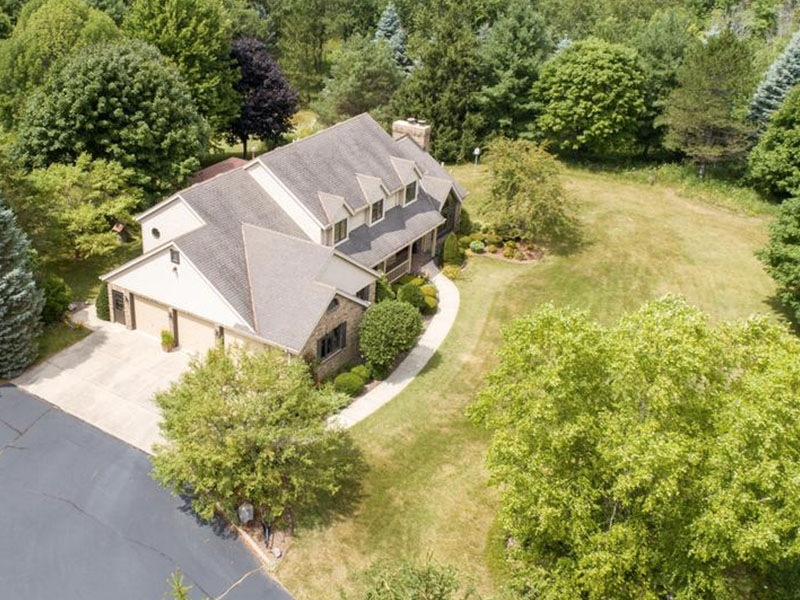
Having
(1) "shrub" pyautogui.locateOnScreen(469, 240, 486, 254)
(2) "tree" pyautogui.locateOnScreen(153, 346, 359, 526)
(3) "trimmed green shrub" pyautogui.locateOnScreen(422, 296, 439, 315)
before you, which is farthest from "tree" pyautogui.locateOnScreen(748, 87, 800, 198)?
(2) "tree" pyautogui.locateOnScreen(153, 346, 359, 526)

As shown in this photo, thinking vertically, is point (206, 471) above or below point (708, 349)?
below

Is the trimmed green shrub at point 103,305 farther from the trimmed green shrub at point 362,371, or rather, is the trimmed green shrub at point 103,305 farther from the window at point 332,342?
the trimmed green shrub at point 362,371

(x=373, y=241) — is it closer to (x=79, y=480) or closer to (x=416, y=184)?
(x=416, y=184)

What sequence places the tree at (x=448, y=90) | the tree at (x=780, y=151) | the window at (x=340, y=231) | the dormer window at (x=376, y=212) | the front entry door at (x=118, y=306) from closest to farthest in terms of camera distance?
the front entry door at (x=118, y=306) → the window at (x=340, y=231) → the dormer window at (x=376, y=212) → the tree at (x=780, y=151) → the tree at (x=448, y=90)

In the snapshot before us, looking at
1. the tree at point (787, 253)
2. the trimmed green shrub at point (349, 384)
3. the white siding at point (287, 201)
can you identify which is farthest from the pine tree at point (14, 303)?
the tree at point (787, 253)

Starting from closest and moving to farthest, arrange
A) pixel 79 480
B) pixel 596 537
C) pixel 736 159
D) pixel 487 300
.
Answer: pixel 596 537 < pixel 79 480 < pixel 487 300 < pixel 736 159

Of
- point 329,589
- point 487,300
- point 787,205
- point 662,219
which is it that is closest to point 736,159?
point 662,219

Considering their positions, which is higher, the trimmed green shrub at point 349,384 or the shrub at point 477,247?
the shrub at point 477,247
